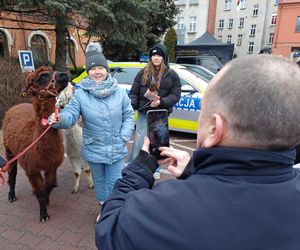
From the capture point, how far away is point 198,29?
46.2m

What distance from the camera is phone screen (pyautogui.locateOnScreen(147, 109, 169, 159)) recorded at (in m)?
1.48

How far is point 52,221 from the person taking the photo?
10.9ft

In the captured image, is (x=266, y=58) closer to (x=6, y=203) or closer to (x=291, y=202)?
(x=291, y=202)

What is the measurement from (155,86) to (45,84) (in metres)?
1.73

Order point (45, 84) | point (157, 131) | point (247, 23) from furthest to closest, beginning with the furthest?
point (247, 23) < point (45, 84) < point (157, 131)

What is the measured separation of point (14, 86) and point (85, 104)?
503 centimetres

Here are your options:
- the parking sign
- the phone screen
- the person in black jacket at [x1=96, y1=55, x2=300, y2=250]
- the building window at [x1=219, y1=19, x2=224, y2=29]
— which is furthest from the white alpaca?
the building window at [x1=219, y1=19, x2=224, y2=29]

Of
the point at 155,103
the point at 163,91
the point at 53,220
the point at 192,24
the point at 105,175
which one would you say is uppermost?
the point at 192,24

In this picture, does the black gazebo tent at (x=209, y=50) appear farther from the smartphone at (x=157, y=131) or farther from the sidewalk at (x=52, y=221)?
the smartphone at (x=157, y=131)

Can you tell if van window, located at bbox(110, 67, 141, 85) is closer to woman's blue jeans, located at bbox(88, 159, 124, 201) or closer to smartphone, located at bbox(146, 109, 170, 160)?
woman's blue jeans, located at bbox(88, 159, 124, 201)

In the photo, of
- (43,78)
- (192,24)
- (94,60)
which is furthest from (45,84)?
(192,24)

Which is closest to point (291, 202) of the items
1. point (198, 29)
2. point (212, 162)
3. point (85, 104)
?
point (212, 162)

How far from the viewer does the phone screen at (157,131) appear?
1479 millimetres

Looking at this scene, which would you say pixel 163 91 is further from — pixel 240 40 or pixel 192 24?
pixel 192 24
